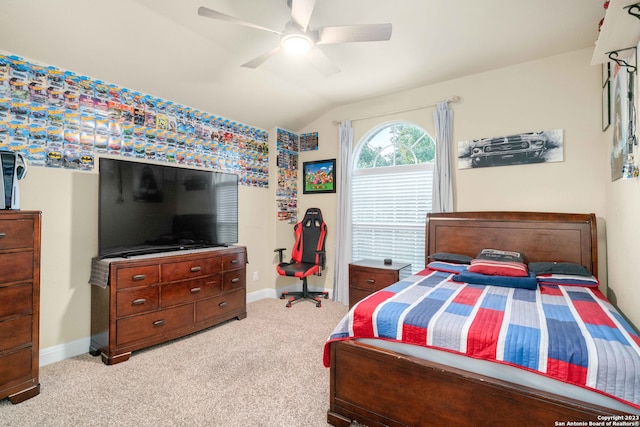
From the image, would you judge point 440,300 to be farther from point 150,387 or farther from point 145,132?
point 145,132

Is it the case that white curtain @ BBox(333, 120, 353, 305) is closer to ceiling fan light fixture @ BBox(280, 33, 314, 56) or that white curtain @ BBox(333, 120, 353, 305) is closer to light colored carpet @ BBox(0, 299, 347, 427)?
light colored carpet @ BBox(0, 299, 347, 427)

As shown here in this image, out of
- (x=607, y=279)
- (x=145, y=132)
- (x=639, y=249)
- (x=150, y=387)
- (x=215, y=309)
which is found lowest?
(x=150, y=387)

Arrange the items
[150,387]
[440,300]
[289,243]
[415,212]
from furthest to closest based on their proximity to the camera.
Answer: [289,243], [415,212], [150,387], [440,300]

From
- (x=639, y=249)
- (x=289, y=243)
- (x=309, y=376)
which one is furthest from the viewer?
(x=289, y=243)

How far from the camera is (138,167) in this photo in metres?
2.89

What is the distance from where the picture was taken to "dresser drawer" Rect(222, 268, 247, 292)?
341cm

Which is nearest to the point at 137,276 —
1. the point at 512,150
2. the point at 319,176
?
the point at 319,176

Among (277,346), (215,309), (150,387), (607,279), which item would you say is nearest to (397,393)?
(277,346)

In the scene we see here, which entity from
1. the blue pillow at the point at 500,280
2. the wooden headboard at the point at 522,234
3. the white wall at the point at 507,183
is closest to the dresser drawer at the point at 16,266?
the white wall at the point at 507,183

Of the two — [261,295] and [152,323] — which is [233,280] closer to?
[152,323]

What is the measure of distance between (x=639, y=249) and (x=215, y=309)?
11.3ft

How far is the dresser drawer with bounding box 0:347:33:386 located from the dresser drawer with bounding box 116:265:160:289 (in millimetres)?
679

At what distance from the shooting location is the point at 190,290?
3.05m

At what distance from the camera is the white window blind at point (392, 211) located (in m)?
3.96
